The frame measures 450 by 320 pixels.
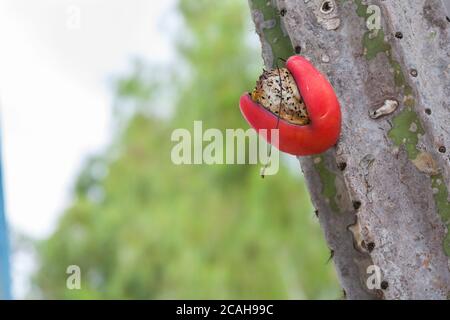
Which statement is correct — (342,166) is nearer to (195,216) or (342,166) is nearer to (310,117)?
(310,117)

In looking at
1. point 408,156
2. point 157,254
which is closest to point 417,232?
point 408,156

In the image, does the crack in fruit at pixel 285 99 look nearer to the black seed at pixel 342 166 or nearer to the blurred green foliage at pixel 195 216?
the black seed at pixel 342 166

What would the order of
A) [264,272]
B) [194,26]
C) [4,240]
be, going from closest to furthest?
[4,240], [264,272], [194,26]

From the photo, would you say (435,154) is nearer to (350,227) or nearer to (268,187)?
(350,227)

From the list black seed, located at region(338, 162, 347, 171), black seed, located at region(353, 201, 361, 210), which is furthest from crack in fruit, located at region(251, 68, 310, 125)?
black seed, located at region(353, 201, 361, 210)

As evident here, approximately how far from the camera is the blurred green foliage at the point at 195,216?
1064cm

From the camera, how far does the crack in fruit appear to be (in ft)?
7.34

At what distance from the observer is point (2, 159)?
416 centimetres

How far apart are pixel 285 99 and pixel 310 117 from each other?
3.1 inches

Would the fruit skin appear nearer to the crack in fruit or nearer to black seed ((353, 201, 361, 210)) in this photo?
the crack in fruit

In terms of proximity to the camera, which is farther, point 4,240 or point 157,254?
point 157,254

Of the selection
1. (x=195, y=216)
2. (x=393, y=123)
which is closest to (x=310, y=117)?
(x=393, y=123)

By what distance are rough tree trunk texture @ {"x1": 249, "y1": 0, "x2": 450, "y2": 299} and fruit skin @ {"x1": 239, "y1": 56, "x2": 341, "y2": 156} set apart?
0.04 meters

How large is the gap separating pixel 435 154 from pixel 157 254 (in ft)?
30.7
